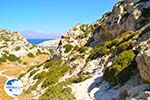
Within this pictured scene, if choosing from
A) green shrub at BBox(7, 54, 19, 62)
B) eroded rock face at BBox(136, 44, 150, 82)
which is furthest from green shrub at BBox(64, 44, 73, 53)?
green shrub at BBox(7, 54, 19, 62)

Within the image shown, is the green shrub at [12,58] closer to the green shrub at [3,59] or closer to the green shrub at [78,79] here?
the green shrub at [3,59]

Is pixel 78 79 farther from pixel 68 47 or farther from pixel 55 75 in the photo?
pixel 68 47

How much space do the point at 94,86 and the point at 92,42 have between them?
2035cm

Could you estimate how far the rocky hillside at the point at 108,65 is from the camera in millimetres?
21422

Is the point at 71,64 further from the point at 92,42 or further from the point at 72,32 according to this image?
the point at 72,32

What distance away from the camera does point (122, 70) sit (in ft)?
77.7

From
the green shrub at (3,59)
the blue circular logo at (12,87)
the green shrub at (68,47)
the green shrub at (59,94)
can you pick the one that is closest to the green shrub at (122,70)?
the green shrub at (59,94)

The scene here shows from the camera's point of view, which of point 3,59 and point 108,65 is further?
point 3,59

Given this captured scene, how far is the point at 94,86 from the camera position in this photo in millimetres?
26312

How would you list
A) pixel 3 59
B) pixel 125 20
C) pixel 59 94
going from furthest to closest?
pixel 3 59 < pixel 125 20 < pixel 59 94

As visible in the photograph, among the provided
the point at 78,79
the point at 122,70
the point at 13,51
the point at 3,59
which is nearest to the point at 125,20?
the point at 78,79

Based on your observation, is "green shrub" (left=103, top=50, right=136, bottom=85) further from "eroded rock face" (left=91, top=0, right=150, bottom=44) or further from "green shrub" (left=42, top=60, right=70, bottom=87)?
"eroded rock face" (left=91, top=0, right=150, bottom=44)

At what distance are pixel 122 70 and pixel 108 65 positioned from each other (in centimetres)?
528

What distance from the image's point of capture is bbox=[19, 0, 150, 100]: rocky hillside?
21.4 m
